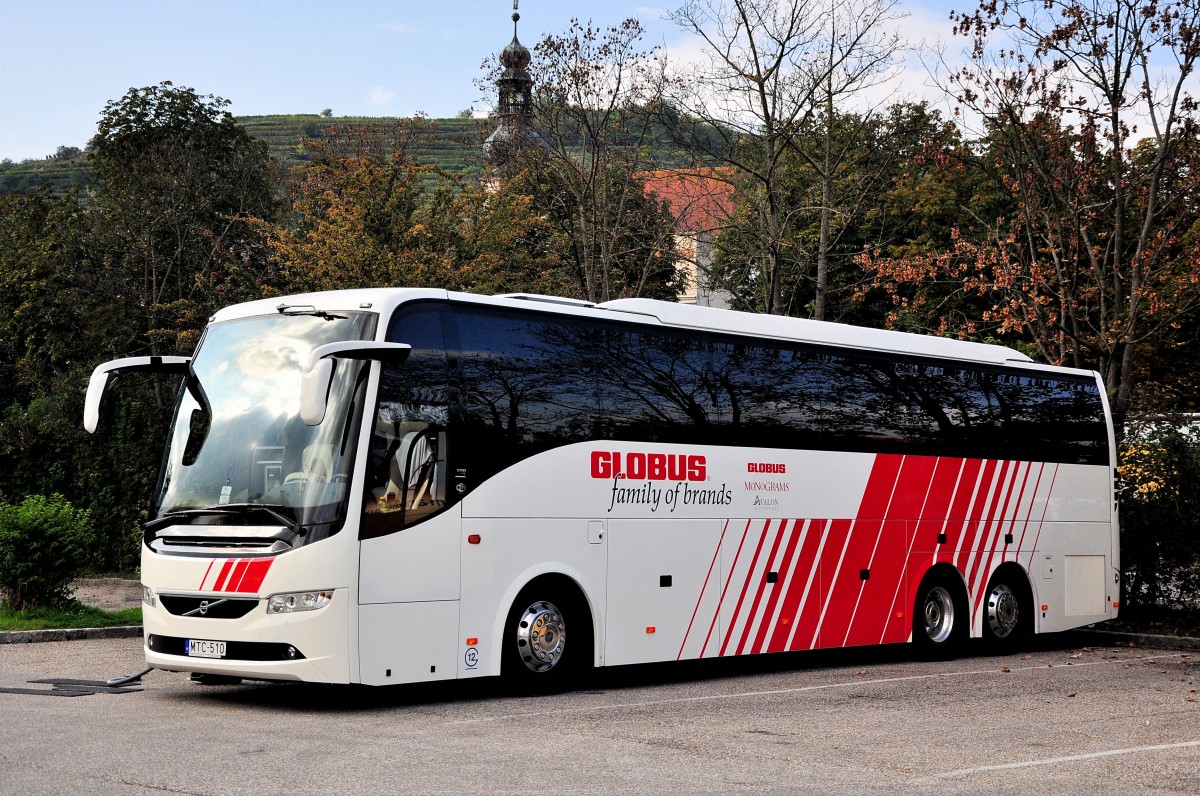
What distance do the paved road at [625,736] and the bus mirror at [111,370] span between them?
235 centimetres

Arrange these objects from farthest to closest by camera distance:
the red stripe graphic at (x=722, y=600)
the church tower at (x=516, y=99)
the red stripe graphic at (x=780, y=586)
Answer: the church tower at (x=516, y=99) → the red stripe graphic at (x=780, y=586) → the red stripe graphic at (x=722, y=600)

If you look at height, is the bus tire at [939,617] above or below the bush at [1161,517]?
below

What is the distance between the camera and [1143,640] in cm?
2011

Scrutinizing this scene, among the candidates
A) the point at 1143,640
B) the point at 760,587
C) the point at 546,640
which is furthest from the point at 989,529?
the point at 546,640

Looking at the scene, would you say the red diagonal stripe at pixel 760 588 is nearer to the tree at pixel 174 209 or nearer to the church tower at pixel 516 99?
the church tower at pixel 516 99

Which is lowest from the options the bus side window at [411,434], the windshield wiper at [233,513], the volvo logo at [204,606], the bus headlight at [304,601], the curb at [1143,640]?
the curb at [1143,640]

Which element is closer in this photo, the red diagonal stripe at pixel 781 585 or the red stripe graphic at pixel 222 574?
the red stripe graphic at pixel 222 574

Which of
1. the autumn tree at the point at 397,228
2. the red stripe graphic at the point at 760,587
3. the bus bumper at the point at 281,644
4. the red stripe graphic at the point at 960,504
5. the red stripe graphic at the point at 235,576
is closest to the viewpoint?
the bus bumper at the point at 281,644

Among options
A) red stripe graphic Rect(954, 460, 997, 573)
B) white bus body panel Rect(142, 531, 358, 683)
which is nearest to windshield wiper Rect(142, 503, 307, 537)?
white bus body panel Rect(142, 531, 358, 683)

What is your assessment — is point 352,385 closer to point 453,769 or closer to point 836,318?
point 453,769

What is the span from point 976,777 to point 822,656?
380 inches

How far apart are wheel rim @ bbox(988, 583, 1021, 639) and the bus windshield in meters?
9.93

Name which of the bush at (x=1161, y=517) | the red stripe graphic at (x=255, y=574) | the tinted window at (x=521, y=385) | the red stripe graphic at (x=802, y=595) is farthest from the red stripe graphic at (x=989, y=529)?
the red stripe graphic at (x=255, y=574)

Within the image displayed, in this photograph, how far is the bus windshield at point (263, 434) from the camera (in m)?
11.5
